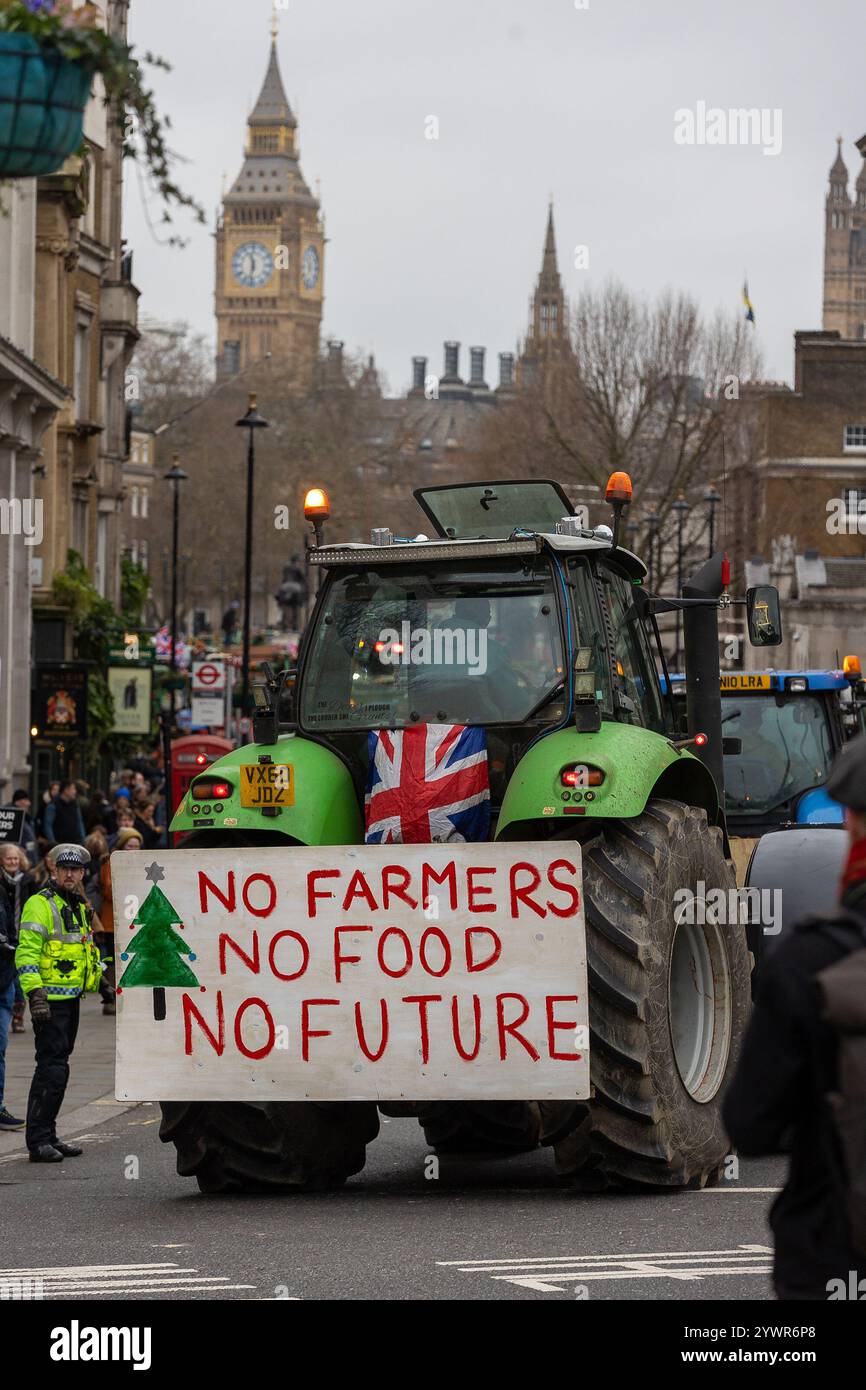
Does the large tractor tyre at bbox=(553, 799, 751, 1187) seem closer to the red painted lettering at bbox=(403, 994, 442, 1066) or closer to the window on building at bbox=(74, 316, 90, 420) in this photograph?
the red painted lettering at bbox=(403, 994, 442, 1066)

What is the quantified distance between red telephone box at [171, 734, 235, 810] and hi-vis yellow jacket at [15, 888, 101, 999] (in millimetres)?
17222

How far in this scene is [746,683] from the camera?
1705cm

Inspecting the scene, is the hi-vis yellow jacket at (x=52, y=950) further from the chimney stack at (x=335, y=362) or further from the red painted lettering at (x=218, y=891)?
the chimney stack at (x=335, y=362)

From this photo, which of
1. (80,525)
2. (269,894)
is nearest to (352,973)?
(269,894)

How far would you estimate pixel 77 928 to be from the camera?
1364 cm

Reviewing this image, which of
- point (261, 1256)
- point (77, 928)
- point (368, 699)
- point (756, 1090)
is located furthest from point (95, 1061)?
point (756, 1090)

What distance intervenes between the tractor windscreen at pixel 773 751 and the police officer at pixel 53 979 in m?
5.05

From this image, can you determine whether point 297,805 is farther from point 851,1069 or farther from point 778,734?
point 778,734

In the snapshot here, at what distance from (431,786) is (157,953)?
4.48ft

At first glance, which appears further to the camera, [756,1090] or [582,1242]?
[582,1242]

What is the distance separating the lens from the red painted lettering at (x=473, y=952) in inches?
404

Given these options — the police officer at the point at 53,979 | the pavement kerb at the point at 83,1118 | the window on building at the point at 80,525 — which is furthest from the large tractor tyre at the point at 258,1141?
the window on building at the point at 80,525

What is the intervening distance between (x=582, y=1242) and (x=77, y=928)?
5.03 m
